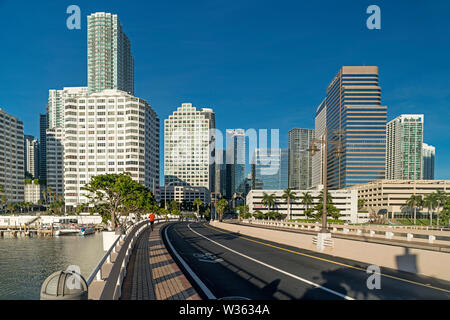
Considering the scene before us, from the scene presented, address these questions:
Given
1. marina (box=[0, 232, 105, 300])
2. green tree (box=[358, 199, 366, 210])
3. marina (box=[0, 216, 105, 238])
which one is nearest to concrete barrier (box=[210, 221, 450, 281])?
marina (box=[0, 232, 105, 300])

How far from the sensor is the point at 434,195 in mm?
128000

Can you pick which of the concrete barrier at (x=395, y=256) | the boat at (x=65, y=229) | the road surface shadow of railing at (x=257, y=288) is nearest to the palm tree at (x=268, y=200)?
the boat at (x=65, y=229)

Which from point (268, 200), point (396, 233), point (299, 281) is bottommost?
point (268, 200)

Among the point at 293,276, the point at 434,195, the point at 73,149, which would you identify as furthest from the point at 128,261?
the point at 73,149

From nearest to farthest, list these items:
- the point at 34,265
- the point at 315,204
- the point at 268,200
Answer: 1. the point at 34,265
2. the point at 268,200
3. the point at 315,204

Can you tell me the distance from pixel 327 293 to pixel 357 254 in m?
8.37

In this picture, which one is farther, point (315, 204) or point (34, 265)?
point (315, 204)

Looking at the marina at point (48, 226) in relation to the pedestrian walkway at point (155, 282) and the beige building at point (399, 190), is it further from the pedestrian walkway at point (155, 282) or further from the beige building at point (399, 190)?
the beige building at point (399, 190)

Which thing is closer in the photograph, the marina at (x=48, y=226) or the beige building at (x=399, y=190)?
the marina at (x=48, y=226)

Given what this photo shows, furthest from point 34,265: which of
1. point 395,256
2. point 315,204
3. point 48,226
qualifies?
point 315,204

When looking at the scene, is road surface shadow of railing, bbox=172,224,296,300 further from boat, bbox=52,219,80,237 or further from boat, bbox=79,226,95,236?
boat, bbox=52,219,80,237

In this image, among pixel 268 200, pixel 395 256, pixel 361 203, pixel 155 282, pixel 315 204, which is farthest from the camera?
pixel 361 203

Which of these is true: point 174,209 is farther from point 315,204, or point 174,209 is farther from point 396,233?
point 396,233
